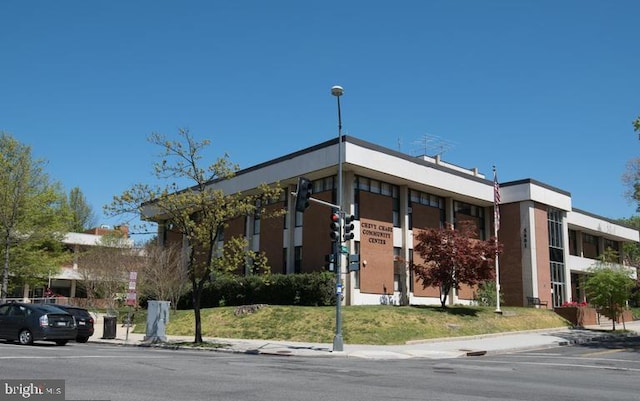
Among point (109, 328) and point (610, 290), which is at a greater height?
point (610, 290)

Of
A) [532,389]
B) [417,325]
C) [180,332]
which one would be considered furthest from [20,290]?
[532,389]

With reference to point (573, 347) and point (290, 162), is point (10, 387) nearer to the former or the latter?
point (573, 347)

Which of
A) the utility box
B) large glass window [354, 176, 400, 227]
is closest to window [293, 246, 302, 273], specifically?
large glass window [354, 176, 400, 227]

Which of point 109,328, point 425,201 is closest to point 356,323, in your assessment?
point 109,328

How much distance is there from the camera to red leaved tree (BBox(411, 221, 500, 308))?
31.7 meters

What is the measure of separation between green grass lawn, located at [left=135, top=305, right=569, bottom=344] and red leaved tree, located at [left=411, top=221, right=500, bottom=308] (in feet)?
5.77

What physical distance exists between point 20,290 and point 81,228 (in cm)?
1595

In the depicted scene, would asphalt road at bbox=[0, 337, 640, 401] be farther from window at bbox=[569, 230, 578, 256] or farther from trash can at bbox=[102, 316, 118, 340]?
window at bbox=[569, 230, 578, 256]

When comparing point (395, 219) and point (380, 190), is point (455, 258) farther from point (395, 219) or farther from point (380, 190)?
point (380, 190)

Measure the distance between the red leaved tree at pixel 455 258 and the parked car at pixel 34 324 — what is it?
62.2 feet

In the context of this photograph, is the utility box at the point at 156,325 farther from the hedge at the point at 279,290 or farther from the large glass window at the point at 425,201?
the large glass window at the point at 425,201

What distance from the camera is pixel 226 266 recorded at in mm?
23438

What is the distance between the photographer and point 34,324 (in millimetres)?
20094

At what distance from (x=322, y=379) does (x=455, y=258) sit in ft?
67.3
